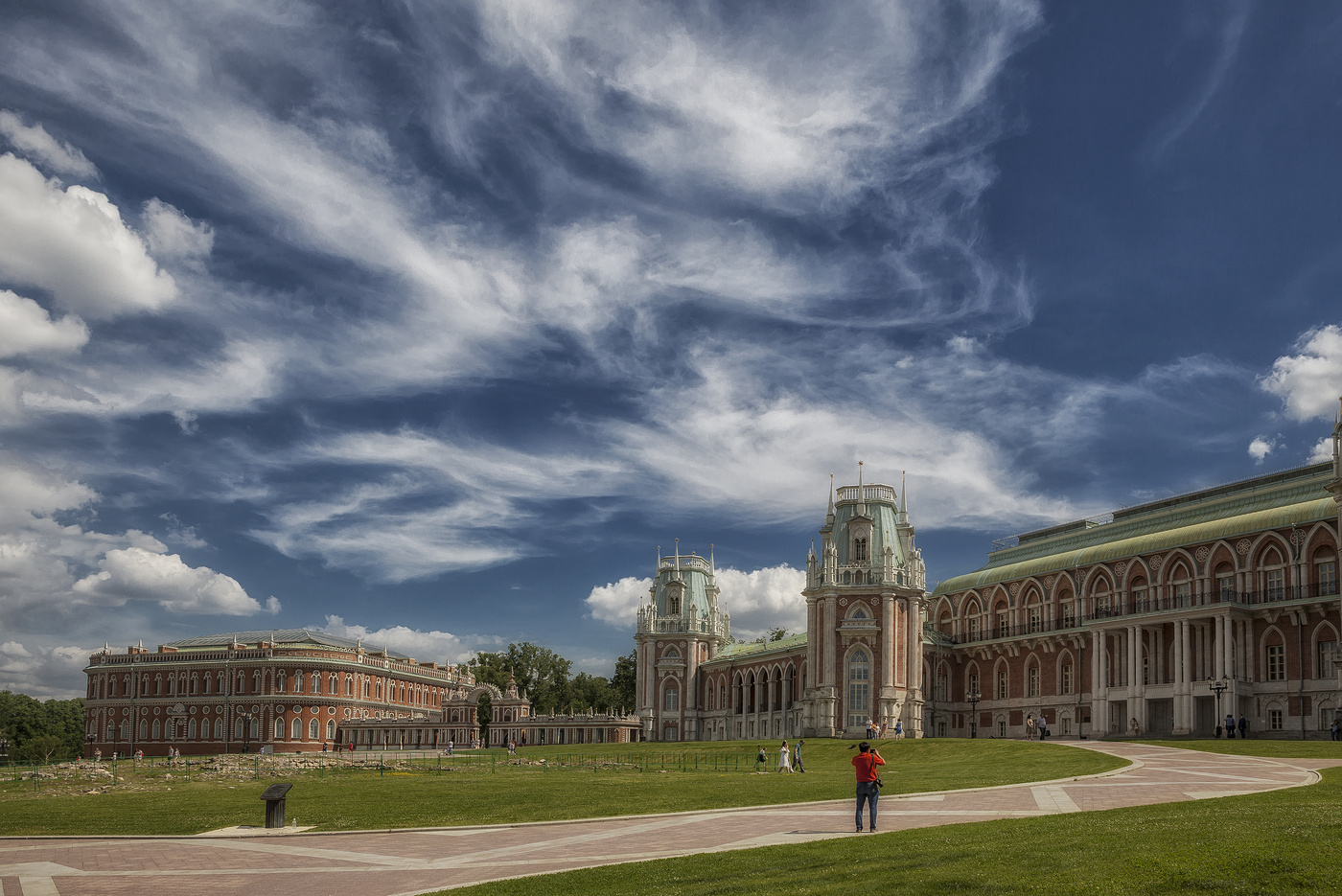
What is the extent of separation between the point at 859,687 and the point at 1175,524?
74.0 feet

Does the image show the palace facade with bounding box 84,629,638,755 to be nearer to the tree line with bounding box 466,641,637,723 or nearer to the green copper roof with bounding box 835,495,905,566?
the tree line with bounding box 466,641,637,723

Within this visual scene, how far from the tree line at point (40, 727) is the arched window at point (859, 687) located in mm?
82481

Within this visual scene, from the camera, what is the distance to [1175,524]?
70125 millimetres

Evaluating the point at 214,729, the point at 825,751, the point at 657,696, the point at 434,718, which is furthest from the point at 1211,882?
the point at 214,729

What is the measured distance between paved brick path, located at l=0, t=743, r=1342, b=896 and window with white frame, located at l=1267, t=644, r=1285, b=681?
119 ft

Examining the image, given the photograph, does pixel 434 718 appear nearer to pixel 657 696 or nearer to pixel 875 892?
pixel 657 696

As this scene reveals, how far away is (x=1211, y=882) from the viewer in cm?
1180

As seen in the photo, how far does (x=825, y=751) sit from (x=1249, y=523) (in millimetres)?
27523

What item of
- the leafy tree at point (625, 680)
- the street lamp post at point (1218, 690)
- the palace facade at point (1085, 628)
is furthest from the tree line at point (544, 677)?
the street lamp post at point (1218, 690)

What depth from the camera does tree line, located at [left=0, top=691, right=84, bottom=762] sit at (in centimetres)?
12400

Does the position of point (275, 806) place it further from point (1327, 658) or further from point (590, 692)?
point (590, 692)

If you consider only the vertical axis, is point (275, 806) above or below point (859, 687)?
above

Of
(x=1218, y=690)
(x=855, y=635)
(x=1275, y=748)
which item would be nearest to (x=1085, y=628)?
(x=1218, y=690)

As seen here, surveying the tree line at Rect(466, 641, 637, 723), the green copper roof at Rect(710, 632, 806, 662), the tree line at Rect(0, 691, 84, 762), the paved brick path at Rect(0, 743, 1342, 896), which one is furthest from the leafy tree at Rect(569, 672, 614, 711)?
the paved brick path at Rect(0, 743, 1342, 896)
